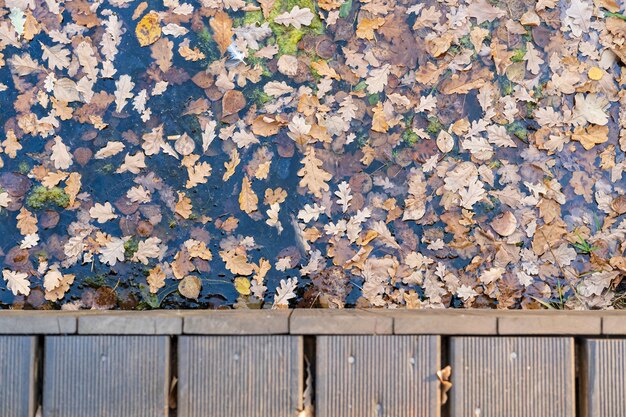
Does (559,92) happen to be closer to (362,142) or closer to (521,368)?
(362,142)

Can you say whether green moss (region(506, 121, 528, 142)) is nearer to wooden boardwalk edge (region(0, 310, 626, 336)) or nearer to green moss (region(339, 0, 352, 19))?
wooden boardwalk edge (region(0, 310, 626, 336))

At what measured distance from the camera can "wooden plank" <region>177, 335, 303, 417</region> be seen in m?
3.10

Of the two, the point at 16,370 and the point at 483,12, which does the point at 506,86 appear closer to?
the point at 483,12

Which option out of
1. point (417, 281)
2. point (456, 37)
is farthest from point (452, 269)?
point (456, 37)

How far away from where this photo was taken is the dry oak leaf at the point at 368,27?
3.54 meters

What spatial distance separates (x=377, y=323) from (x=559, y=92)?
207cm

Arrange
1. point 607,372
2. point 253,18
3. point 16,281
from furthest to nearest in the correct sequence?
point 253,18 → point 16,281 → point 607,372

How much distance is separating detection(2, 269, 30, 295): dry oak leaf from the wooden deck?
38 cm

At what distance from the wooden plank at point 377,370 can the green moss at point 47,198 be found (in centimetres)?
199

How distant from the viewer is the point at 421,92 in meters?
3.55

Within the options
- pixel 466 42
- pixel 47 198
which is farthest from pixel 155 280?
pixel 466 42

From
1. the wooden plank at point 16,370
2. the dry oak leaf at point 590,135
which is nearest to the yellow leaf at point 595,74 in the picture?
the dry oak leaf at point 590,135

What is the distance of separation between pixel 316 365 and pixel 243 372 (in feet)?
1.47

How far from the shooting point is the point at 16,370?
3111 mm
